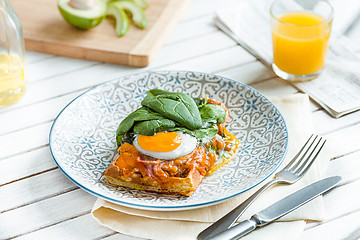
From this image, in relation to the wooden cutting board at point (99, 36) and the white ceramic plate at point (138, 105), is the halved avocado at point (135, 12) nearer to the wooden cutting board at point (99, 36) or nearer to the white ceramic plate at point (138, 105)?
the wooden cutting board at point (99, 36)

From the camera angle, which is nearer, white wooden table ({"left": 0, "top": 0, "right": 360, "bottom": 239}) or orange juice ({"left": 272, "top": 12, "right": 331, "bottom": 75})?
white wooden table ({"left": 0, "top": 0, "right": 360, "bottom": 239})

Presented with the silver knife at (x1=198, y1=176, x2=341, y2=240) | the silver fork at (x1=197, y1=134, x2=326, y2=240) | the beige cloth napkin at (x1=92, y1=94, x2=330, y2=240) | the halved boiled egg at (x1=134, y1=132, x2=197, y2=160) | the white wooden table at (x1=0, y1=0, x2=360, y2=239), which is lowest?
the white wooden table at (x1=0, y1=0, x2=360, y2=239)

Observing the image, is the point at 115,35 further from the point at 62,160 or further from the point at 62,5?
the point at 62,160

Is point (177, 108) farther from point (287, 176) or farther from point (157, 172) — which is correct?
point (287, 176)

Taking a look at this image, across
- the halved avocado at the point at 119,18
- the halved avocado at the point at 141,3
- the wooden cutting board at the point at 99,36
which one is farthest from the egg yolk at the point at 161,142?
the halved avocado at the point at 141,3

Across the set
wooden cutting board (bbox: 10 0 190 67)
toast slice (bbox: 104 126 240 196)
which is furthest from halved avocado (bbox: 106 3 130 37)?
toast slice (bbox: 104 126 240 196)

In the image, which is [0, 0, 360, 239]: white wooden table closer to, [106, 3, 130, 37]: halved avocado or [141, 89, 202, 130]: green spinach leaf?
[106, 3, 130, 37]: halved avocado

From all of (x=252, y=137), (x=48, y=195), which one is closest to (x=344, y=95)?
(x=252, y=137)
